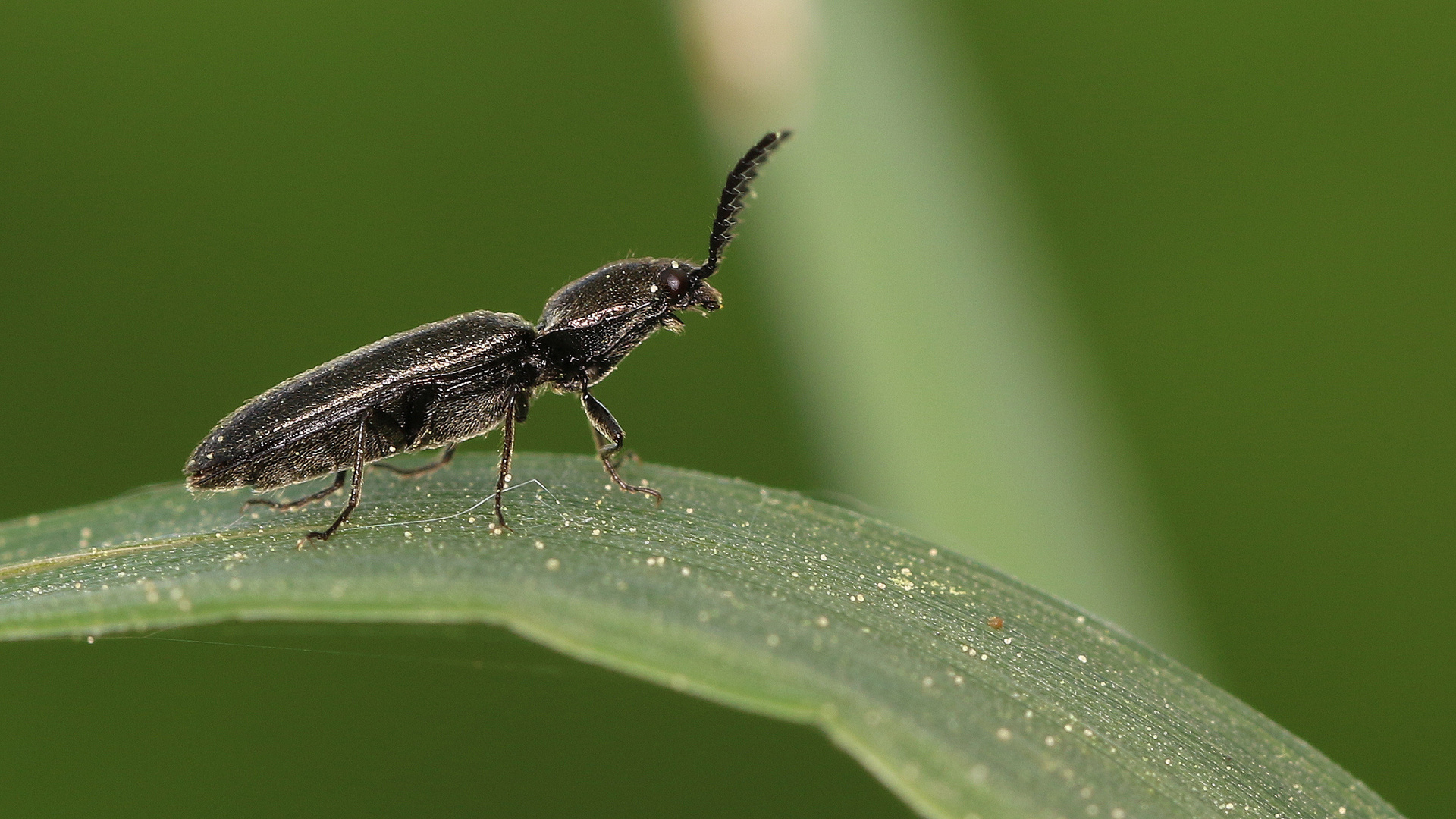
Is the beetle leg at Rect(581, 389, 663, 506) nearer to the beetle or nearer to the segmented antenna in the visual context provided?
the beetle

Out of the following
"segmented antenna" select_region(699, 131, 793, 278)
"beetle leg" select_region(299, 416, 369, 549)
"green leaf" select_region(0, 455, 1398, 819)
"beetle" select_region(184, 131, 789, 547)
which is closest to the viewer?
"green leaf" select_region(0, 455, 1398, 819)

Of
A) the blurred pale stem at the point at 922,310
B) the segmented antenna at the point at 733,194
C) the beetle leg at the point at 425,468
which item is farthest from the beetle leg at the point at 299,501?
the blurred pale stem at the point at 922,310

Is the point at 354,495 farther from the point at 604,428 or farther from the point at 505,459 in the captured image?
the point at 604,428

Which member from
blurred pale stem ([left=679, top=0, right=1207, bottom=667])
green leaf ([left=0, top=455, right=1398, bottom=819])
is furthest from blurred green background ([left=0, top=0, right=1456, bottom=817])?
green leaf ([left=0, top=455, right=1398, bottom=819])

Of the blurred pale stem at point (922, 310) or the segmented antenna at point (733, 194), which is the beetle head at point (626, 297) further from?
the blurred pale stem at point (922, 310)

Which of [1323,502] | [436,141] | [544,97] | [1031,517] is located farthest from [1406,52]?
[436,141]

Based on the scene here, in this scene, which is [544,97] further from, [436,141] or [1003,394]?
[1003,394]

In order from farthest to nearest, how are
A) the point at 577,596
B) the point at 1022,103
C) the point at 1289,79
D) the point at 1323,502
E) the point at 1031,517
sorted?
the point at 1022,103
the point at 1289,79
the point at 1323,502
the point at 1031,517
the point at 577,596
